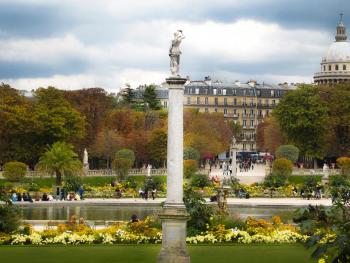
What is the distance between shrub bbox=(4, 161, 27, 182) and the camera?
59.8 metres

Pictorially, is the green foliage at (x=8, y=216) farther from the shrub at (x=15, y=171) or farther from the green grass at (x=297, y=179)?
the green grass at (x=297, y=179)

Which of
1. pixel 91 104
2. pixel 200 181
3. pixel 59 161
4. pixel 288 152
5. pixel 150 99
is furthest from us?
pixel 150 99

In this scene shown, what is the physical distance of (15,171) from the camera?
2357 inches

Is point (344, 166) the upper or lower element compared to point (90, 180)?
upper

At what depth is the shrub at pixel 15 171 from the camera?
59.8m

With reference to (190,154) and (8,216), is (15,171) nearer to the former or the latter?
(190,154)

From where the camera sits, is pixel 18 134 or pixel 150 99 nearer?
pixel 18 134

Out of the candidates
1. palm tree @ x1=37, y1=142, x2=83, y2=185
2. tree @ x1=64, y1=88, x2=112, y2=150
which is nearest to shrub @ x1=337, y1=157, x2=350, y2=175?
palm tree @ x1=37, y1=142, x2=83, y2=185

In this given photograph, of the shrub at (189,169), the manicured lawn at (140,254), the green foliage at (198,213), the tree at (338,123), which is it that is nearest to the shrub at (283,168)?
the shrub at (189,169)

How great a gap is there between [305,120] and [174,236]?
6332 cm

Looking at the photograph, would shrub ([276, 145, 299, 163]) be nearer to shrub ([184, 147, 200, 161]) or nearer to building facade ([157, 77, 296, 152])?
shrub ([184, 147, 200, 161])

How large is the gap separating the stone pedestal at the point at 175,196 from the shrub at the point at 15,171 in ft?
142

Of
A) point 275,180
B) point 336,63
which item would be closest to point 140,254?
point 275,180

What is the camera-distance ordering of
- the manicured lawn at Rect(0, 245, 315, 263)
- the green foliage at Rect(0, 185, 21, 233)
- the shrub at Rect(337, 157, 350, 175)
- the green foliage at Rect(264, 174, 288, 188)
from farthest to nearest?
1. the shrub at Rect(337, 157, 350, 175)
2. the green foliage at Rect(264, 174, 288, 188)
3. the green foliage at Rect(0, 185, 21, 233)
4. the manicured lawn at Rect(0, 245, 315, 263)
